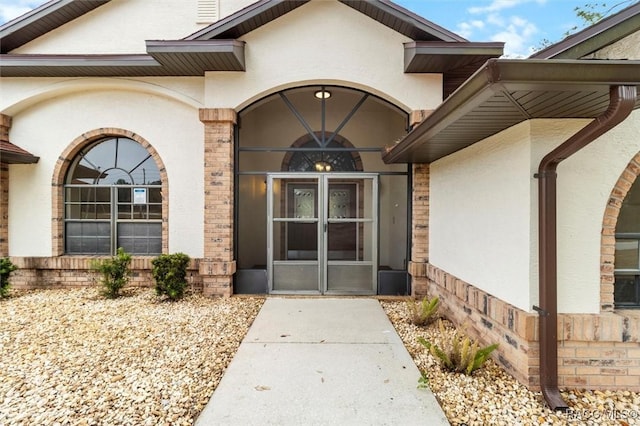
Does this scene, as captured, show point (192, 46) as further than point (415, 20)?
No

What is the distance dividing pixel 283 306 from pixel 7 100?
7002 mm

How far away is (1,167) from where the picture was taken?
243 inches

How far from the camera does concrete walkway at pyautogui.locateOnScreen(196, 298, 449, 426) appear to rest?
2.50 metres

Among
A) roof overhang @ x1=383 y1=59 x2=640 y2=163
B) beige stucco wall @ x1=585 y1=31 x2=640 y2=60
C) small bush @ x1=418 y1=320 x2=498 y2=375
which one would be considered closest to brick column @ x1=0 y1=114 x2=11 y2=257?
roof overhang @ x1=383 y1=59 x2=640 y2=163

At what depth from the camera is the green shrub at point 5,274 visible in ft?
18.5

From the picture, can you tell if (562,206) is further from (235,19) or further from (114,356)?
(235,19)

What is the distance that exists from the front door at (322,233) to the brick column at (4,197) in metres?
5.57

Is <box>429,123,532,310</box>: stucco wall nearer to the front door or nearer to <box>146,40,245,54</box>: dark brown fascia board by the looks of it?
the front door

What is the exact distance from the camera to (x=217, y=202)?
222 inches

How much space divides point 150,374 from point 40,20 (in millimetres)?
7422

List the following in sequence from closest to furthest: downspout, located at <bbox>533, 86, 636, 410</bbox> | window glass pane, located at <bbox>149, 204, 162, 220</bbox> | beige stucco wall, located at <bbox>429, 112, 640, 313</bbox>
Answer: downspout, located at <bbox>533, 86, 636, 410</bbox> < beige stucco wall, located at <bbox>429, 112, 640, 313</bbox> < window glass pane, located at <bbox>149, 204, 162, 220</bbox>

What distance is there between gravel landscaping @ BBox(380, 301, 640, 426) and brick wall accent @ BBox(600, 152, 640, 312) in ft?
2.80

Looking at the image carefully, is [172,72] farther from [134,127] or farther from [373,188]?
[373,188]

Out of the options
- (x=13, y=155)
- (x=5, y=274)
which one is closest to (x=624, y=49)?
(x=13, y=155)
